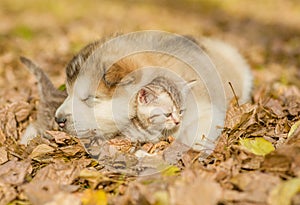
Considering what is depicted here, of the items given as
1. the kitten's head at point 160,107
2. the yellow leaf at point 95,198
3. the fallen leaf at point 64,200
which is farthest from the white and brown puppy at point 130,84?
the fallen leaf at point 64,200

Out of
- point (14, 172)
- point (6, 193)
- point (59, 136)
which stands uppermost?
point (59, 136)

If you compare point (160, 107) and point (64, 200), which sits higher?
point (160, 107)

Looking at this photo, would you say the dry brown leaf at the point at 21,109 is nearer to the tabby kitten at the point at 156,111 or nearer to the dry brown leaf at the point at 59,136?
the dry brown leaf at the point at 59,136

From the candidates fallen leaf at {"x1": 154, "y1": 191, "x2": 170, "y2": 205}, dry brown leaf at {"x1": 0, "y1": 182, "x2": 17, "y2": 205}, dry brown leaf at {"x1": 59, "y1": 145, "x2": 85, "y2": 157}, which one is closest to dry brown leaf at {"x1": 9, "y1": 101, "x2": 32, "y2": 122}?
dry brown leaf at {"x1": 59, "y1": 145, "x2": 85, "y2": 157}

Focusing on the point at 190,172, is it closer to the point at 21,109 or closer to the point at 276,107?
the point at 276,107

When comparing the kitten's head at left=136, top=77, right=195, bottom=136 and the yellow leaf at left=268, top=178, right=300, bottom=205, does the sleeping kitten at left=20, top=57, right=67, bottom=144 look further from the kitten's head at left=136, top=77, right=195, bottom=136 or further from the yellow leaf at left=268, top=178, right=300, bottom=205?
the yellow leaf at left=268, top=178, right=300, bottom=205

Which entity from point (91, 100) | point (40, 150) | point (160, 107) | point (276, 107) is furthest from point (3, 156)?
point (276, 107)
